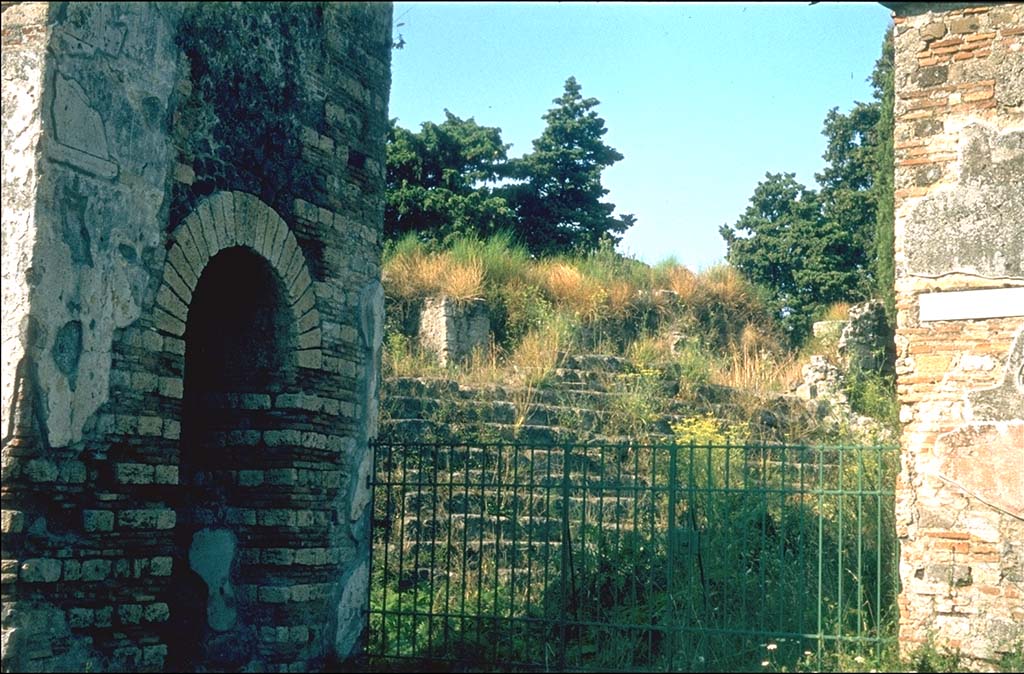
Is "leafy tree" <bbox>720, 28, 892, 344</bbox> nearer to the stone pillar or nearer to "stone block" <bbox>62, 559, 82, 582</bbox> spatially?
the stone pillar

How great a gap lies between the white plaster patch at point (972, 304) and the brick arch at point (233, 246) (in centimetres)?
378

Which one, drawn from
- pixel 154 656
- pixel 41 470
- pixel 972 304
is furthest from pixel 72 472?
pixel 972 304

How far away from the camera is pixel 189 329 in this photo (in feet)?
24.8

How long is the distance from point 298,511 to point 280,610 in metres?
0.62

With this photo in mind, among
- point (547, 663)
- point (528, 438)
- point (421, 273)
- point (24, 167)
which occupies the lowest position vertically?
point (547, 663)

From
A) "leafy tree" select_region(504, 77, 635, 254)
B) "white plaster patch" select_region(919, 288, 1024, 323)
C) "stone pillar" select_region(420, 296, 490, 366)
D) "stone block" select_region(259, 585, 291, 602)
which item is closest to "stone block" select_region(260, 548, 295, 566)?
"stone block" select_region(259, 585, 291, 602)

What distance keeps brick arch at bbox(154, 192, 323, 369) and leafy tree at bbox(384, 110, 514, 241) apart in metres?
11.1

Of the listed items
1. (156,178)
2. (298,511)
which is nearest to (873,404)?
(298,511)

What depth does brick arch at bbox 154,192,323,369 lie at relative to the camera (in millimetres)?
6312

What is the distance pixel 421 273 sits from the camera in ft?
45.6

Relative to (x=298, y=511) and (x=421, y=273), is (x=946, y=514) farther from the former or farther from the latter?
(x=421, y=273)

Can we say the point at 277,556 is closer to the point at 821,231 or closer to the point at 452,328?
the point at 452,328

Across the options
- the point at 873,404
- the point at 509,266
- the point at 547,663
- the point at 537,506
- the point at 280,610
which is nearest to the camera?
the point at 280,610

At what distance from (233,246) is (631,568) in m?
4.22
